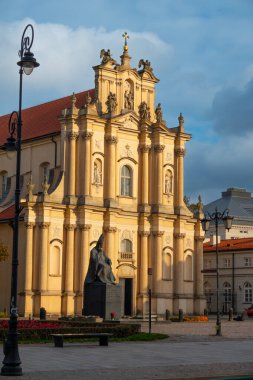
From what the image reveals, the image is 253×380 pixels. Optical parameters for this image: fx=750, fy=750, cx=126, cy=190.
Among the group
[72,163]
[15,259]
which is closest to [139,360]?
[15,259]

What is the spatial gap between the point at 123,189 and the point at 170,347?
35.9 meters

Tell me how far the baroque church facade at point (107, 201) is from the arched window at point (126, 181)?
90 millimetres

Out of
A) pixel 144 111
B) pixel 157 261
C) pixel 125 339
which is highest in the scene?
pixel 144 111

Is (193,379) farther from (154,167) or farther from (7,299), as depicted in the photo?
(154,167)

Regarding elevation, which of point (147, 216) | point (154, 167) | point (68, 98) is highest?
point (68, 98)

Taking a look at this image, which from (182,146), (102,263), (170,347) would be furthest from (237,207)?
(170,347)

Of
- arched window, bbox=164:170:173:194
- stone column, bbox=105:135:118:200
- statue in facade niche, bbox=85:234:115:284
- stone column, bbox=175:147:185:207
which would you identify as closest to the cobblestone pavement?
statue in facade niche, bbox=85:234:115:284

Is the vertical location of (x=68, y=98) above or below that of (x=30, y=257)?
above

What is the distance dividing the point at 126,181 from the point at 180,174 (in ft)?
19.0

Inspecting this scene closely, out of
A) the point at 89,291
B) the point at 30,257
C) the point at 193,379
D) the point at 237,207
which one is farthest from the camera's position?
the point at 237,207

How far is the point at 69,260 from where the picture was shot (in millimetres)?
61406

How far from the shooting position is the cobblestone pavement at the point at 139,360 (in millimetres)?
21391

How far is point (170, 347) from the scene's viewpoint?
31.6 meters

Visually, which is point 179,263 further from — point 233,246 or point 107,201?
point 233,246
